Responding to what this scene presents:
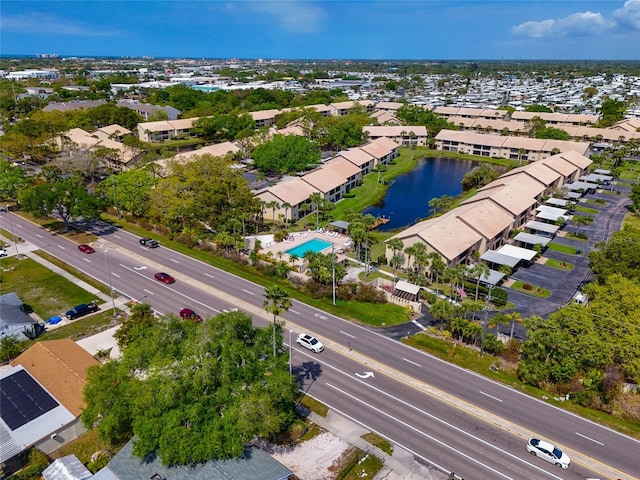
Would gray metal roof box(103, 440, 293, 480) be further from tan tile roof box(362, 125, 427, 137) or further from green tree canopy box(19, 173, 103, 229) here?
tan tile roof box(362, 125, 427, 137)

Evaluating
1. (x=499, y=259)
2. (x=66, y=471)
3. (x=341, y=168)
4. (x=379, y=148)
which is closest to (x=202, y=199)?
(x=341, y=168)

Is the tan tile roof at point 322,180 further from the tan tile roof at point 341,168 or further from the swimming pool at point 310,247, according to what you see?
the swimming pool at point 310,247

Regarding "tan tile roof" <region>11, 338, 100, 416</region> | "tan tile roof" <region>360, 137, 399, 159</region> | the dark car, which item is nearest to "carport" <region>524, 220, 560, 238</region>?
"tan tile roof" <region>360, 137, 399, 159</region>

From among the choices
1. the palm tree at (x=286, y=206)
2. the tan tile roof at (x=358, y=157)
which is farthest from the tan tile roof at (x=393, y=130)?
the palm tree at (x=286, y=206)

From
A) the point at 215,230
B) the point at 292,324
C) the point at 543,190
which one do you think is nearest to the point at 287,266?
the point at 292,324

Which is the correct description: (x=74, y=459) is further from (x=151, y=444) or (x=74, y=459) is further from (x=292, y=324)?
(x=292, y=324)

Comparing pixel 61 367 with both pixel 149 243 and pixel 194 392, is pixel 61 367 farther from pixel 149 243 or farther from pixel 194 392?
pixel 149 243
